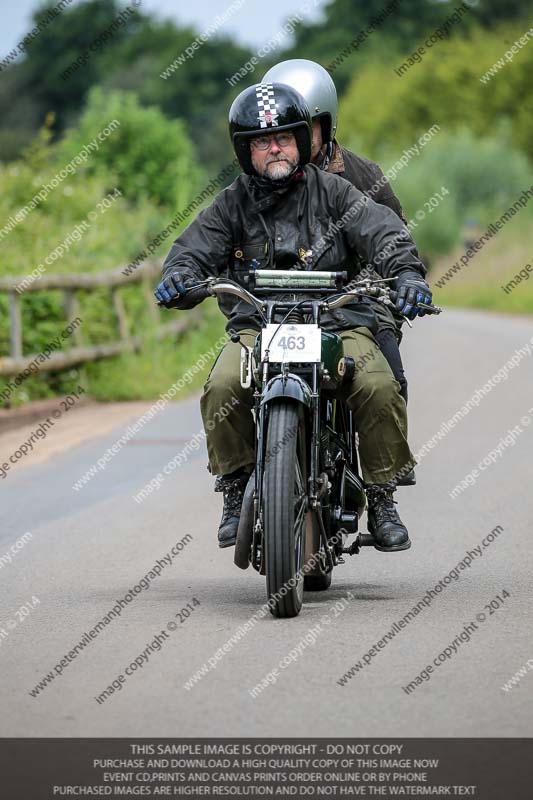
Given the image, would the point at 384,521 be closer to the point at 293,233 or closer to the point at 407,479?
the point at 407,479

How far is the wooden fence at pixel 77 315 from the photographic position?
1430cm

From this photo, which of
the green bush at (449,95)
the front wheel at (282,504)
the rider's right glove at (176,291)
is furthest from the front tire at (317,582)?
the green bush at (449,95)

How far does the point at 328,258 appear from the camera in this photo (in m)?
6.47

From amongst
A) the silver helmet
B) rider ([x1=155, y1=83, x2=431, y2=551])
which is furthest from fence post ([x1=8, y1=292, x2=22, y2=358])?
rider ([x1=155, y1=83, x2=431, y2=551])

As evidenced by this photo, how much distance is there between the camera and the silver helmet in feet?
A: 25.5

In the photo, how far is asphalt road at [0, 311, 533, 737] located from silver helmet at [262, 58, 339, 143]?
215cm

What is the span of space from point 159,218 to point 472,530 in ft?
50.4

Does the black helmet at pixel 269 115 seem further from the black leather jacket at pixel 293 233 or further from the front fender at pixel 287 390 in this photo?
the front fender at pixel 287 390

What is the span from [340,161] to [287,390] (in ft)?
6.42

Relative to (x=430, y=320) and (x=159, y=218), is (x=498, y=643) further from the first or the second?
(x=430, y=320)

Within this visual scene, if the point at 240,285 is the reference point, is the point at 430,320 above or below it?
below

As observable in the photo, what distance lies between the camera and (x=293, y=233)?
6.46 meters

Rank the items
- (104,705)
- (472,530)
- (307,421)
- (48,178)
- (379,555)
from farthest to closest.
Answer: (48,178) → (472,530) → (379,555) → (307,421) → (104,705)

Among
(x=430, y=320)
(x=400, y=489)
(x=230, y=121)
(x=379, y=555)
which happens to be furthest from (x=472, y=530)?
(x=430, y=320)
